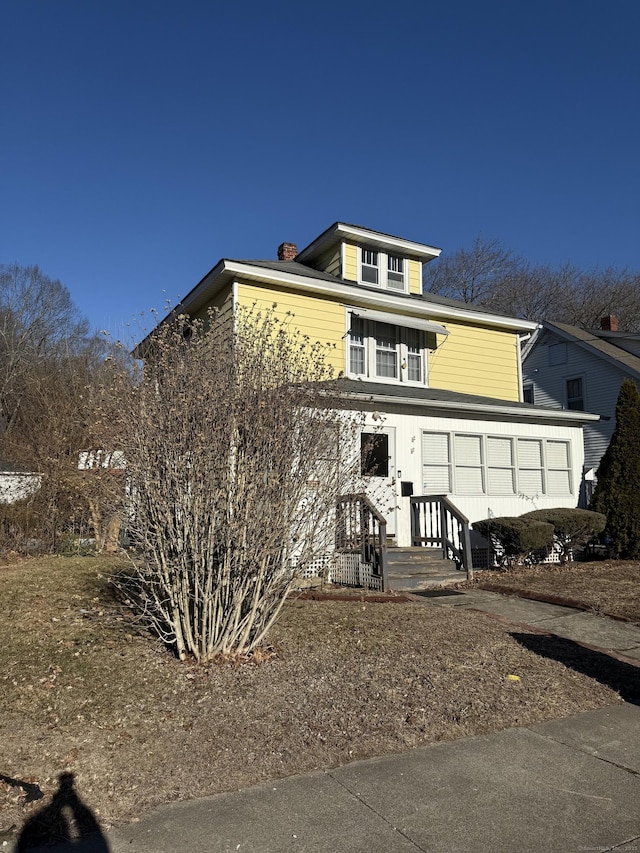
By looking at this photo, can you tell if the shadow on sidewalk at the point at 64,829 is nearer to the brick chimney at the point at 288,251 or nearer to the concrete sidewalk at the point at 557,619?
the concrete sidewalk at the point at 557,619

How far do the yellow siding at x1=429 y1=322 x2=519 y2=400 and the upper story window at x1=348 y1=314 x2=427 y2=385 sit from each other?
16.5 inches

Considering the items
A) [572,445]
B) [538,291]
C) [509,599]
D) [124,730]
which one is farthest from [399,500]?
[538,291]

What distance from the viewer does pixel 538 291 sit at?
3541cm

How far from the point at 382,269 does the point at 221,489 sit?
38.0ft

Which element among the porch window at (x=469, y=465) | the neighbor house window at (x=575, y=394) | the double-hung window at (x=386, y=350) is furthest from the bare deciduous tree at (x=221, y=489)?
the neighbor house window at (x=575, y=394)

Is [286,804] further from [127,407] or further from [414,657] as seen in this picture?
[127,407]

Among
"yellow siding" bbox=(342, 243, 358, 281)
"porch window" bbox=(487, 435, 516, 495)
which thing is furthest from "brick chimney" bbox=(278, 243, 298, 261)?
"porch window" bbox=(487, 435, 516, 495)

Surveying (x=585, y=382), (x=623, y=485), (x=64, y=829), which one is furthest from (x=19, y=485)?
(x=585, y=382)

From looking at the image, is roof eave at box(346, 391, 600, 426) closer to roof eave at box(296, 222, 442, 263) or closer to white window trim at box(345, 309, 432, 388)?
white window trim at box(345, 309, 432, 388)

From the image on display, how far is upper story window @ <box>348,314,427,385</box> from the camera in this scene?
14.8m

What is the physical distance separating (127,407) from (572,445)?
476 inches

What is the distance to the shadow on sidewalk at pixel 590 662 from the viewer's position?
5.70 meters

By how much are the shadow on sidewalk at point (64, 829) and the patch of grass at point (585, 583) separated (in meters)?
6.87

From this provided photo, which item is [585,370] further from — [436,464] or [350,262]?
[436,464]
